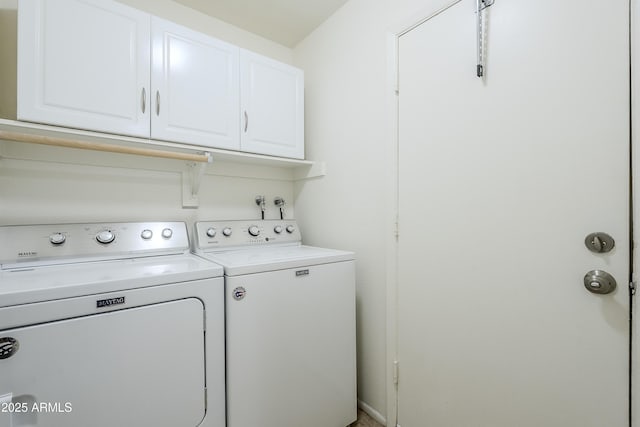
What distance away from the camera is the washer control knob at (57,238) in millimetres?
1284

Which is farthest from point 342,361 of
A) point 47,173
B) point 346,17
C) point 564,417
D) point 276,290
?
point 346,17

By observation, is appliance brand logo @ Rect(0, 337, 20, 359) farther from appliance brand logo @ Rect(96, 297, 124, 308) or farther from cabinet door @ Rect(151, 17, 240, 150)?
cabinet door @ Rect(151, 17, 240, 150)

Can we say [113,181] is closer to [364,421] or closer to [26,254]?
[26,254]

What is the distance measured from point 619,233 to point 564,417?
64 centimetres

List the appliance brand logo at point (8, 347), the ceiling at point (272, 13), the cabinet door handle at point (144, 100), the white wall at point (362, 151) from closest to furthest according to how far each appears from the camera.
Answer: the appliance brand logo at point (8, 347)
the cabinet door handle at point (144, 100)
the white wall at point (362, 151)
the ceiling at point (272, 13)

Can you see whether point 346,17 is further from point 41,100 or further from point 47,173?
point 47,173

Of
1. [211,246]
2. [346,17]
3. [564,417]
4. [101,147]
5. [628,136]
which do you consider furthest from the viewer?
[346,17]

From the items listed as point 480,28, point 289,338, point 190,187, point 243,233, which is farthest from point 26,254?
point 480,28

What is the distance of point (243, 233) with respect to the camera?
1829 millimetres

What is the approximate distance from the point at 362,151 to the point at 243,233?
92 cm

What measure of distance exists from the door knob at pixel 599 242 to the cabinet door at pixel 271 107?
153 cm

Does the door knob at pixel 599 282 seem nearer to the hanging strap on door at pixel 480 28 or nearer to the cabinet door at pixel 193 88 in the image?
the hanging strap on door at pixel 480 28

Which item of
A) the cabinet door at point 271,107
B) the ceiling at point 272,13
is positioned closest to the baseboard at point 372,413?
the cabinet door at point 271,107

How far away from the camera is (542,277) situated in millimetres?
1002
